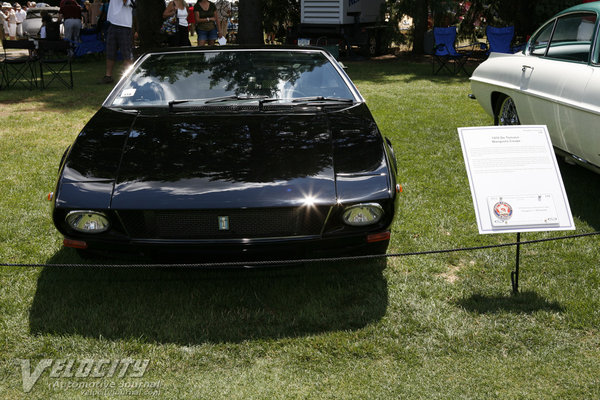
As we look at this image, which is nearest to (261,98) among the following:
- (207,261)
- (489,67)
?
(207,261)

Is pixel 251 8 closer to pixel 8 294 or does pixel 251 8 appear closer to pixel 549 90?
pixel 549 90

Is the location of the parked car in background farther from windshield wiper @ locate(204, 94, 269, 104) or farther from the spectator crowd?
windshield wiper @ locate(204, 94, 269, 104)

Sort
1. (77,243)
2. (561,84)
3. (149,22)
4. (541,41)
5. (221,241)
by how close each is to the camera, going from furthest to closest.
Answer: (149,22) < (541,41) < (561,84) < (77,243) < (221,241)

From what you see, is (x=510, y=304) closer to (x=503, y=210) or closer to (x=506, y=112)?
(x=503, y=210)

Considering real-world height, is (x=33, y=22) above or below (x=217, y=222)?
below

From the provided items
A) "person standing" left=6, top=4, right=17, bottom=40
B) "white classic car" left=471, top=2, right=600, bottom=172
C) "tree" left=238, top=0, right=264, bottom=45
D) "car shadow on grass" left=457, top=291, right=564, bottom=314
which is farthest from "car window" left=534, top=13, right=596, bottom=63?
"person standing" left=6, top=4, right=17, bottom=40

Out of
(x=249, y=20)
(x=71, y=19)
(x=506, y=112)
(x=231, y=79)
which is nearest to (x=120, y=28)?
(x=249, y=20)

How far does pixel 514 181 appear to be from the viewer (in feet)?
11.1

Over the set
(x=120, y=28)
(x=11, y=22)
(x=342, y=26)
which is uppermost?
(x=120, y=28)

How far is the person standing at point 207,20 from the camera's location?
39.5 ft

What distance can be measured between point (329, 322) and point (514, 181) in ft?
4.42

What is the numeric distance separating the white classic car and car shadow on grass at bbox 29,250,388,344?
197 cm

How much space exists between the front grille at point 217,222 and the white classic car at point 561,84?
8.31 feet

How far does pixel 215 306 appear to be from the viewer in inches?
134
